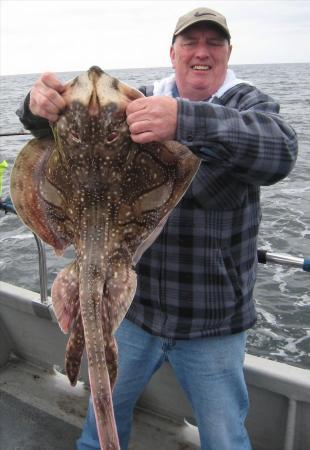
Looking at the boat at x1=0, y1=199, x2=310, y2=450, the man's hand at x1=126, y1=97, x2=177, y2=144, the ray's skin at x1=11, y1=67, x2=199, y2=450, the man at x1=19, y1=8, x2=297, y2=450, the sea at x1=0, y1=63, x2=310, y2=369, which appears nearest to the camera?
the man's hand at x1=126, y1=97, x2=177, y2=144

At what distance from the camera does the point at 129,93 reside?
1915mm

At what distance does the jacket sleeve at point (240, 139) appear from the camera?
1973mm

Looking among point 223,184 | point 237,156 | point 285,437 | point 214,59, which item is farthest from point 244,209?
point 285,437

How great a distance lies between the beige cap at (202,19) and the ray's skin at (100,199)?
40.9 inches

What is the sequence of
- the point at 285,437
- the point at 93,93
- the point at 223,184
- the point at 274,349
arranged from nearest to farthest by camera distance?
the point at 93,93
the point at 223,184
the point at 285,437
the point at 274,349

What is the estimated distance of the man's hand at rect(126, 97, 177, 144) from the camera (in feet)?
6.02

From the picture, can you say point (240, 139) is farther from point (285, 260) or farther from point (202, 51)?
point (285, 260)

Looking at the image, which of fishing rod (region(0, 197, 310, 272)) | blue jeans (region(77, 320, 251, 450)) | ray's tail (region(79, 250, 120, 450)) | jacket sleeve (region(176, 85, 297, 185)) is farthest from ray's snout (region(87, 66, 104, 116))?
fishing rod (region(0, 197, 310, 272))

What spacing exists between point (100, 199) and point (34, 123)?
56cm

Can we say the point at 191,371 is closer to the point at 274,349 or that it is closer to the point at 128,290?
the point at 128,290

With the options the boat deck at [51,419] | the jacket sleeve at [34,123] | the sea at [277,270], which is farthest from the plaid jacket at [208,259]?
the sea at [277,270]

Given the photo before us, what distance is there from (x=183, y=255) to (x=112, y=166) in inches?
34.9

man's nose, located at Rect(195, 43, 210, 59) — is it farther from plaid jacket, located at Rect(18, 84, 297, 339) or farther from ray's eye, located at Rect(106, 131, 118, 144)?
ray's eye, located at Rect(106, 131, 118, 144)

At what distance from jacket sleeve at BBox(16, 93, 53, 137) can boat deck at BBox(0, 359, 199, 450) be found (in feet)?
8.78
